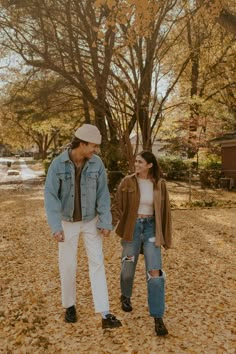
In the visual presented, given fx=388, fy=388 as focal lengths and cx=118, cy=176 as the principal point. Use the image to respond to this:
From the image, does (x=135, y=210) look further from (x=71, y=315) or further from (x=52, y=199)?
(x=71, y=315)

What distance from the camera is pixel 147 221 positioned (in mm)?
4059

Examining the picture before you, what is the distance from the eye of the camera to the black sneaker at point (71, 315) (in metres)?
4.18

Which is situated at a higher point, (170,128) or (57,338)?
(170,128)

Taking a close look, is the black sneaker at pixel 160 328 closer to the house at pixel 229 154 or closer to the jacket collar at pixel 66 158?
the jacket collar at pixel 66 158

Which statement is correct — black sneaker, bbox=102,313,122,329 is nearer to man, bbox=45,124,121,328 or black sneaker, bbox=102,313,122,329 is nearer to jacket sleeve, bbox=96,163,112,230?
man, bbox=45,124,121,328

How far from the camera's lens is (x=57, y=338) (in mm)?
3854

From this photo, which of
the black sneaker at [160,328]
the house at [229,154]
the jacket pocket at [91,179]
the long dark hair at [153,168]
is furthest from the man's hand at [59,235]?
the house at [229,154]

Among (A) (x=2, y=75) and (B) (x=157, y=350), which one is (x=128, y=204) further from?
(A) (x=2, y=75)

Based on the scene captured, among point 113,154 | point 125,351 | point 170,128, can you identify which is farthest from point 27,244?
point 170,128

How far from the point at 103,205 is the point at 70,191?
0.37 metres

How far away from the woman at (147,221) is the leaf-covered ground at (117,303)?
350mm

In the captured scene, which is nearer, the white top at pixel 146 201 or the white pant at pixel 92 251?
the white pant at pixel 92 251

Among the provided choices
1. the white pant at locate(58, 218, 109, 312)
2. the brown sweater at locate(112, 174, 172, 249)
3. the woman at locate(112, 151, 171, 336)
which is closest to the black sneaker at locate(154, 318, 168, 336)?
→ the woman at locate(112, 151, 171, 336)

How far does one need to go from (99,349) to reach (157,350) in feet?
1.76
